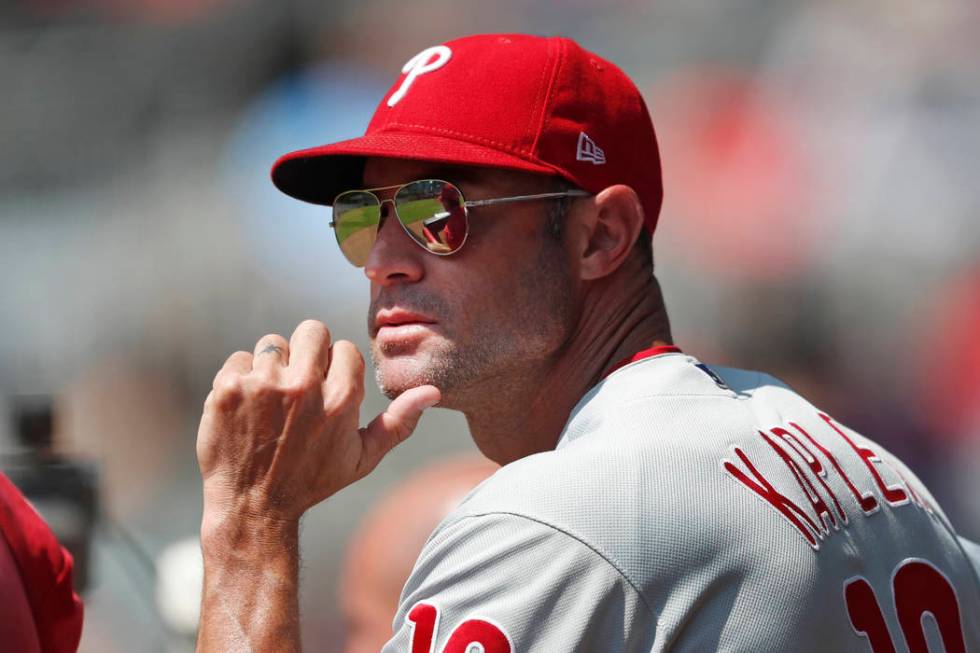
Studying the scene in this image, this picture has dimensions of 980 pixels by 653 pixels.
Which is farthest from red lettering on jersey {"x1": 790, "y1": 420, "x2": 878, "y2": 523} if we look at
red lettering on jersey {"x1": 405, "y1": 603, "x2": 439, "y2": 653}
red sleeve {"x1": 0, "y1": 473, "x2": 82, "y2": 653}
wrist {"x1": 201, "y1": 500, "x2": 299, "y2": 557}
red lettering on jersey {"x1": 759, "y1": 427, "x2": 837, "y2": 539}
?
red sleeve {"x1": 0, "y1": 473, "x2": 82, "y2": 653}

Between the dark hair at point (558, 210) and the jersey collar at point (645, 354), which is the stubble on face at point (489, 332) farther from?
the jersey collar at point (645, 354)

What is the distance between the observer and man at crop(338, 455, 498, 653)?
11.5 ft

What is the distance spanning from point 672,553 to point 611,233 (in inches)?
30.7

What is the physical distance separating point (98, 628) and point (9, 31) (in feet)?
9.44

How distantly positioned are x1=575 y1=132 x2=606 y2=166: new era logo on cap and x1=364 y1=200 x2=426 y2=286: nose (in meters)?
0.33

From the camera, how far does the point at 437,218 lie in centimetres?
188

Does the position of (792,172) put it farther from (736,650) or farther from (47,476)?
(736,650)

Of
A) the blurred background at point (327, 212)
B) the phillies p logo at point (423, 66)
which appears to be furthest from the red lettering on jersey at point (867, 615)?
the blurred background at point (327, 212)

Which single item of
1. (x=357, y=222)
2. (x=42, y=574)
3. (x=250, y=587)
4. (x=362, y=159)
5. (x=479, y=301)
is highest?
(x=362, y=159)

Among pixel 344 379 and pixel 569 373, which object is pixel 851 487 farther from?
pixel 344 379

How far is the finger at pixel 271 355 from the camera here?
1601 mm

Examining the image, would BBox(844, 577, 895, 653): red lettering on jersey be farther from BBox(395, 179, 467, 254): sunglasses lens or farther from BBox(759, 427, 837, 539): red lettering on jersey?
BBox(395, 179, 467, 254): sunglasses lens

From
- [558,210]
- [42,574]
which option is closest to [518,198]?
[558,210]

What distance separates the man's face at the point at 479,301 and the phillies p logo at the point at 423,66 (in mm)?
140
